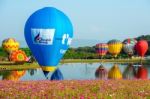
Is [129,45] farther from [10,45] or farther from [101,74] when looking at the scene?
[101,74]

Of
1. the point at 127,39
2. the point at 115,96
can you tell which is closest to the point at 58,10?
the point at 115,96

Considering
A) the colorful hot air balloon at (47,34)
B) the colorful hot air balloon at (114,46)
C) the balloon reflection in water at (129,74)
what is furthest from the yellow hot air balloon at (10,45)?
the colorful hot air balloon at (47,34)

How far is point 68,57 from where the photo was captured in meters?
116

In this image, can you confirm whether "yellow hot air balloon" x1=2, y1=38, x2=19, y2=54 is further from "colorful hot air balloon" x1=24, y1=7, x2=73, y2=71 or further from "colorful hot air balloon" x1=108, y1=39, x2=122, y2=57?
"colorful hot air balloon" x1=24, y1=7, x2=73, y2=71

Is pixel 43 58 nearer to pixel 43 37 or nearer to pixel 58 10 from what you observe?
pixel 43 37

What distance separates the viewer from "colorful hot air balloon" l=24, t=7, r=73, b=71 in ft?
97.1

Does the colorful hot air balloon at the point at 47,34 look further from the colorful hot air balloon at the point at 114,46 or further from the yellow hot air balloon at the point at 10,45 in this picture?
the colorful hot air balloon at the point at 114,46

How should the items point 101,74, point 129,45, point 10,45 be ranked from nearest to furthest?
1. point 101,74
2. point 10,45
3. point 129,45

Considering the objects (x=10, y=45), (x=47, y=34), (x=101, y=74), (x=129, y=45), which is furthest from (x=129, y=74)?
(x=129, y=45)

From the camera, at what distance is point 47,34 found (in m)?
29.9

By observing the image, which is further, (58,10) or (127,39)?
(127,39)

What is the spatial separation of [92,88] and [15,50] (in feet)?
234

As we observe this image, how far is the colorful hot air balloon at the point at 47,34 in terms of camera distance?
29594 mm

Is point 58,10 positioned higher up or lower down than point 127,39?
higher up
